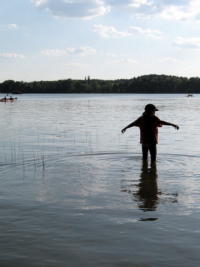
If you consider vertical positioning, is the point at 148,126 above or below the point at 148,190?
above

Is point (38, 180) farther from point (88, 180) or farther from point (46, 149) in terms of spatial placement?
point (46, 149)

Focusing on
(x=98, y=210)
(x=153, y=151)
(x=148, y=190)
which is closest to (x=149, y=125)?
(x=153, y=151)

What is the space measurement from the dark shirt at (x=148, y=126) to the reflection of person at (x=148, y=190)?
1032 millimetres

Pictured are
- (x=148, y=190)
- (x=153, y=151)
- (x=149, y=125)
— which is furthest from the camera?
(x=153, y=151)

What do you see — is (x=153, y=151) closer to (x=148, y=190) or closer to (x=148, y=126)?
(x=148, y=126)

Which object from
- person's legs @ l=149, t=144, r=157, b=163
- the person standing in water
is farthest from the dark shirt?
person's legs @ l=149, t=144, r=157, b=163

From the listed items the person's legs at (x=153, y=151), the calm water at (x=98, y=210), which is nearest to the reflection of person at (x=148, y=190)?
the calm water at (x=98, y=210)

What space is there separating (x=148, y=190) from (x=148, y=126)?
3.43 m

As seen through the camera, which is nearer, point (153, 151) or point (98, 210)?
point (98, 210)

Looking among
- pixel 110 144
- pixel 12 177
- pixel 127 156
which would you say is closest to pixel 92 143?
pixel 110 144

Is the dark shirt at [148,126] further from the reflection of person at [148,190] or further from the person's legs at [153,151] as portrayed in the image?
the reflection of person at [148,190]

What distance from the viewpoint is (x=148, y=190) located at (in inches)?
440

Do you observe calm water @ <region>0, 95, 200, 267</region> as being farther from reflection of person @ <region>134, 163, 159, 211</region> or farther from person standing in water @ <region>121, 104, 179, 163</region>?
person standing in water @ <region>121, 104, 179, 163</region>

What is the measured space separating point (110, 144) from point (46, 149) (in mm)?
3866
